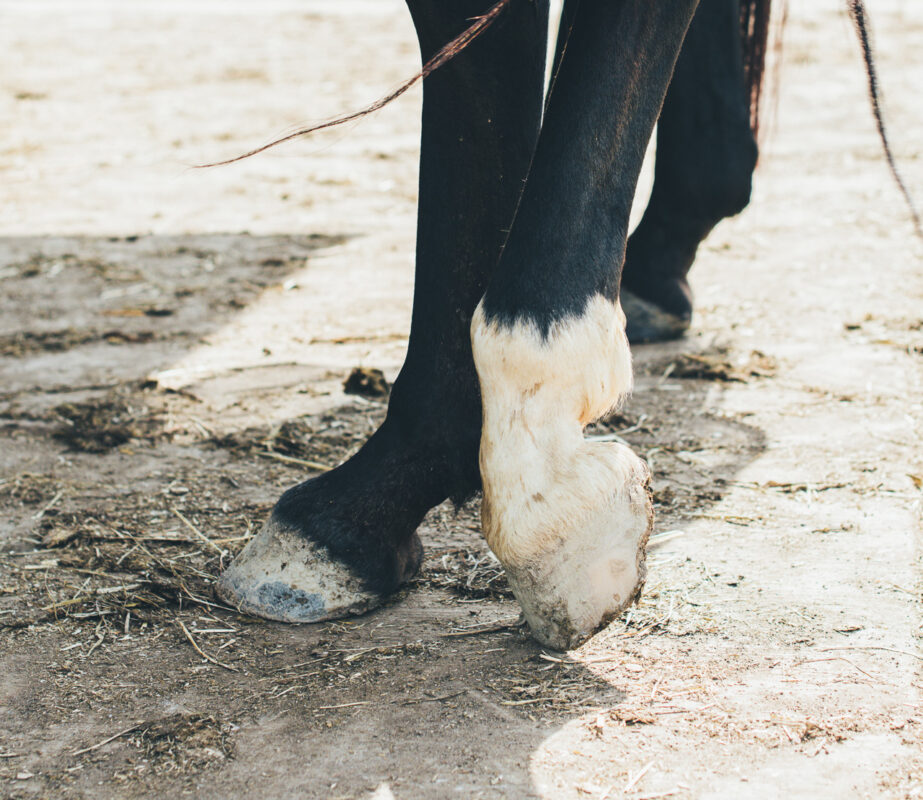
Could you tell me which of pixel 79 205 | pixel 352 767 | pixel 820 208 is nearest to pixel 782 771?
pixel 352 767

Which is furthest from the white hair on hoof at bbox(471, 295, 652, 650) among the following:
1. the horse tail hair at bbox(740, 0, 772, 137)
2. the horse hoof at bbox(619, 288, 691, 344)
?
the horse tail hair at bbox(740, 0, 772, 137)

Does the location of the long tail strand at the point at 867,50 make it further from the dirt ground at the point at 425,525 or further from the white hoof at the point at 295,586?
the white hoof at the point at 295,586

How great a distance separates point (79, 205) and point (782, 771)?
3.79m

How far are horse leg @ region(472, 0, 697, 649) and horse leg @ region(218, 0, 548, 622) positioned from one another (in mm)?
228

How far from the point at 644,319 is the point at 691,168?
39 cm

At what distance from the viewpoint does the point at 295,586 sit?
5.43 feet

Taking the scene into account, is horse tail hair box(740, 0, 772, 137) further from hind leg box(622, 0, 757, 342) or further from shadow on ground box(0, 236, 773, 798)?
shadow on ground box(0, 236, 773, 798)

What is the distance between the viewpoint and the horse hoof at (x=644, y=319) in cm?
289

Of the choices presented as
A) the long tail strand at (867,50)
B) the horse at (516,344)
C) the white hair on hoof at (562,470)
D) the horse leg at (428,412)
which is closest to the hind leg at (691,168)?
the horse at (516,344)

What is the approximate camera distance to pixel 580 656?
4.93 feet

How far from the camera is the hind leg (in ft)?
8.64

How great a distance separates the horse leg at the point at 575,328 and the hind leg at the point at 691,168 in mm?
1220

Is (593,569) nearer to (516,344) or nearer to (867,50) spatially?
(516,344)

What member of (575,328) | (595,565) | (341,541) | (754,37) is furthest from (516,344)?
(754,37)
